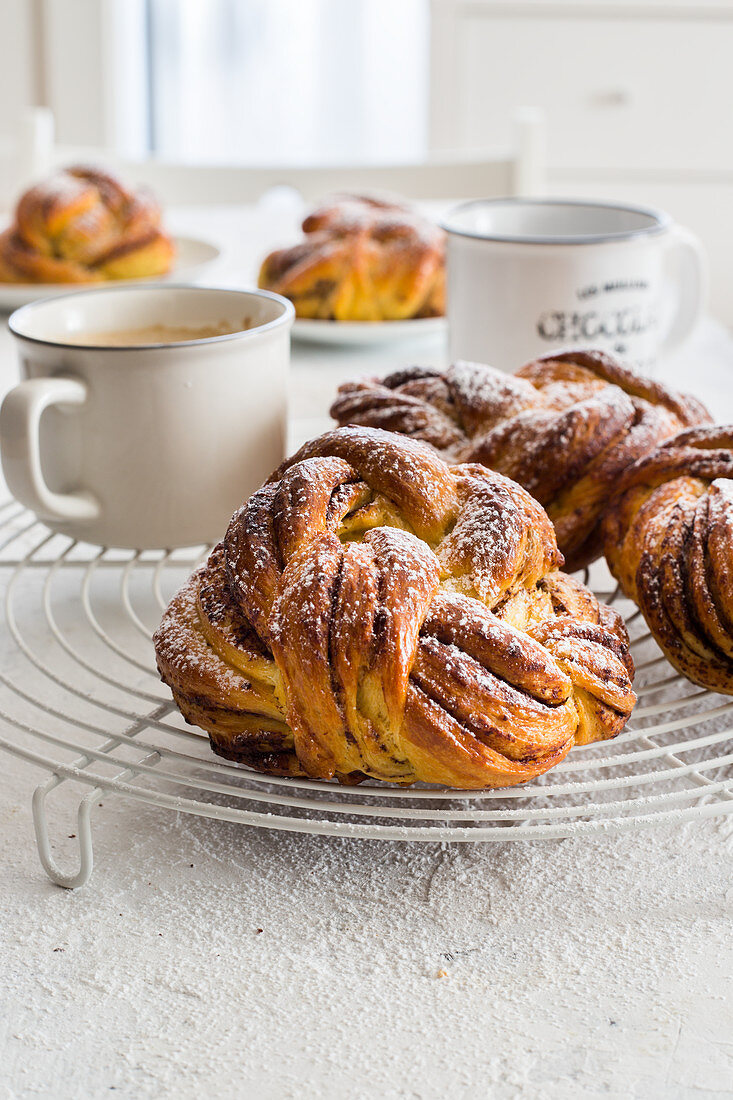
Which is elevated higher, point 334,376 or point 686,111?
point 686,111

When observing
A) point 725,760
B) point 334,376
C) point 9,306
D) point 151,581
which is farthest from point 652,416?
point 9,306

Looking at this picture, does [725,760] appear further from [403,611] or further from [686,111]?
[686,111]

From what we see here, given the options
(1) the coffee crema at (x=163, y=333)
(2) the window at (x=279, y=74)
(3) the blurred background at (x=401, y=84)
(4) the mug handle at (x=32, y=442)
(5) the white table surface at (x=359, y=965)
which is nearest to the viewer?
(5) the white table surface at (x=359, y=965)

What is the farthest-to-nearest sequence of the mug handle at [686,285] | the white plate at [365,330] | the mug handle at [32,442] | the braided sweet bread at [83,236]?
the braided sweet bread at [83,236], the white plate at [365,330], the mug handle at [686,285], the mug handle at [32,442]

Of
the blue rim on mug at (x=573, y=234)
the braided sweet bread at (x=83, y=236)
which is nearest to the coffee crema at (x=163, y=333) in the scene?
the blue rim on mug at (x=573, y=234)

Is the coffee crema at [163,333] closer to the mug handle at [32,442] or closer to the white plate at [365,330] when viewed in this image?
the mug handle at [32,442]

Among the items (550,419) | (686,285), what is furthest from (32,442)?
(686,285)

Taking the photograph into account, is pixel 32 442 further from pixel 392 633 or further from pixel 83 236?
pixel 83 236
